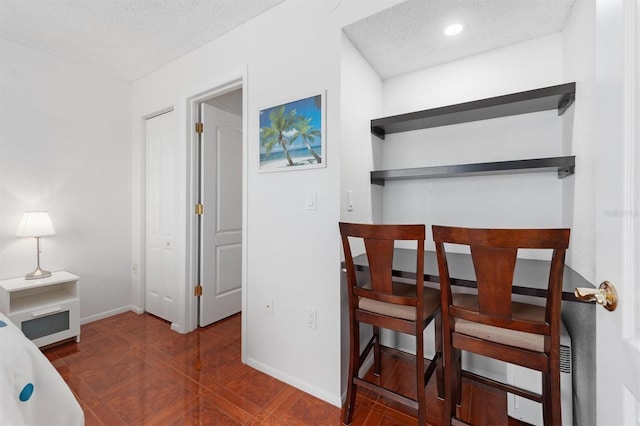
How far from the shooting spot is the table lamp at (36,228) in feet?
7.24

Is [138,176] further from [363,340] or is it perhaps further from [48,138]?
[363,340]

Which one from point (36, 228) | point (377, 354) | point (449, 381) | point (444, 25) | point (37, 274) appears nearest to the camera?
point (449, 381)

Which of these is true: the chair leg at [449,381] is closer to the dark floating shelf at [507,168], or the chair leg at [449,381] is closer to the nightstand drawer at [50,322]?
the dark floating shelf at [507,168]

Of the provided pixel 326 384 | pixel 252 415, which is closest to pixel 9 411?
pixel 252 415

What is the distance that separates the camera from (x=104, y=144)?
2838 mm

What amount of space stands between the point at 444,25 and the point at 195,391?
8.68 feet

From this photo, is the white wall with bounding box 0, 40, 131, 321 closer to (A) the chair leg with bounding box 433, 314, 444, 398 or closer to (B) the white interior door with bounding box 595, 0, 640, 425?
(A) the chair leg with bounding box 433, 314, 444, 398

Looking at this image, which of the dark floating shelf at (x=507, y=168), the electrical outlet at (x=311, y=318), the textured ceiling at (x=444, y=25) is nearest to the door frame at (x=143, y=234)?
the electrical outlet at (x=311, y=318)

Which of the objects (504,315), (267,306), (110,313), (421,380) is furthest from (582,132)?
(110,313)

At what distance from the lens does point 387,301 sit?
132 centimetres

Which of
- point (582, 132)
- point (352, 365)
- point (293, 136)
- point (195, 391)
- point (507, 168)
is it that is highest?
point (293, 136)

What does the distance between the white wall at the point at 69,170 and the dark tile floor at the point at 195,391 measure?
740 mm

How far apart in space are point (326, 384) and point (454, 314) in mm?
951

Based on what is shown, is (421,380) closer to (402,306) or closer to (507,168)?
(402,306)
